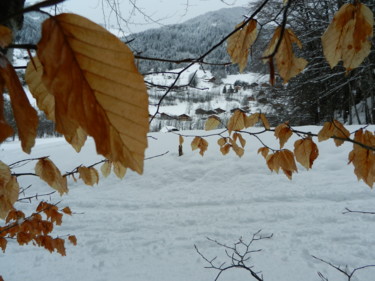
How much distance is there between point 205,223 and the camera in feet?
Result: 10.5

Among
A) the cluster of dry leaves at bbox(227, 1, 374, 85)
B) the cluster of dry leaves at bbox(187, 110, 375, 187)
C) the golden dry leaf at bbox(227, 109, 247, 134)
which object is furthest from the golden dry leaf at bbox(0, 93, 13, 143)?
the golden dry leaf at bbox(227, 109, 247, 134)

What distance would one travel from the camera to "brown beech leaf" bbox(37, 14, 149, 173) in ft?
0.62

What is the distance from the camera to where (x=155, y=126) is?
10.5 metres

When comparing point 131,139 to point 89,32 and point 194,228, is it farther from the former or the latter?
point 194,228

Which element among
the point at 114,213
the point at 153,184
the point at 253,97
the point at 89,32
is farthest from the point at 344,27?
the point at 253,97

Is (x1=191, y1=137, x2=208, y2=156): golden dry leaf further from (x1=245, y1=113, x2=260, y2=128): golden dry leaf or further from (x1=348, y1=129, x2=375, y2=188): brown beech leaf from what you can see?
(x1=348, y1=129, x2=375, y2=188): brown beech leaf

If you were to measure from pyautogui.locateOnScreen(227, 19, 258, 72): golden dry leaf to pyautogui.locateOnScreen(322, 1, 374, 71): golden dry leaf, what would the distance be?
19 cm

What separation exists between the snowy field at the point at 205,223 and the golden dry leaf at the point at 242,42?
2.34 meters

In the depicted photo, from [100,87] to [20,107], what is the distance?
3.2 inches

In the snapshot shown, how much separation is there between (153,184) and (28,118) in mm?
4156

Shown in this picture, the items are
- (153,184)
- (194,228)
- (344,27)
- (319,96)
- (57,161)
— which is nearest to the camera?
(344,27)

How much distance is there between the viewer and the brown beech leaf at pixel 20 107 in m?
0.21

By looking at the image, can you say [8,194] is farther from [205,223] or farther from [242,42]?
[205,223]

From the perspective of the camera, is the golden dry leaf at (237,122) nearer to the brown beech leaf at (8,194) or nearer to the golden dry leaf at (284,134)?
the golden dry leaf at (284,134)
